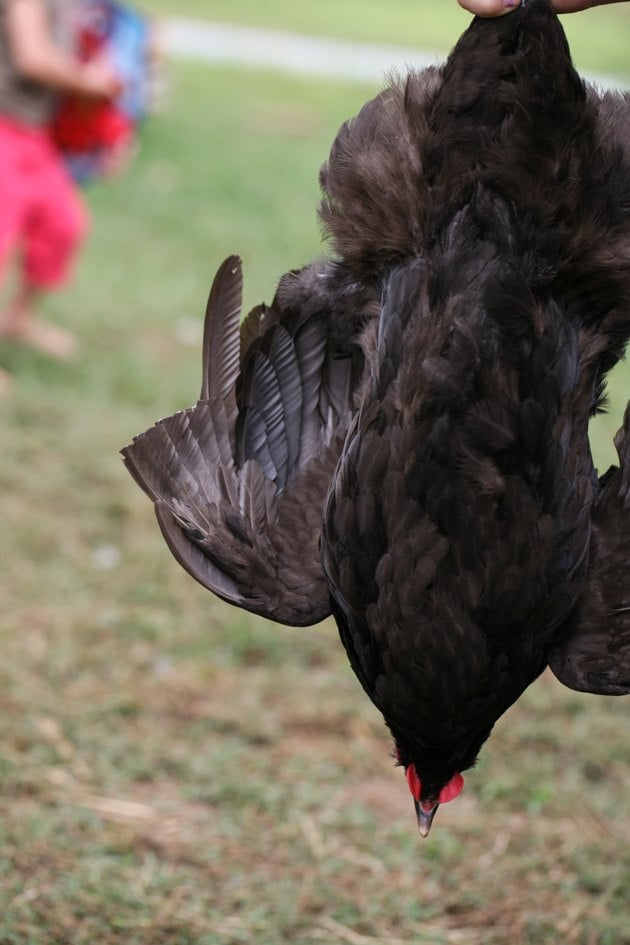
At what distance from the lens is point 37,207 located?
6.71m

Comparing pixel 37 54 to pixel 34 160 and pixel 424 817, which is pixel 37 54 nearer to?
pixel 34 160

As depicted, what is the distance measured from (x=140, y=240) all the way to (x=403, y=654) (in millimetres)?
7165

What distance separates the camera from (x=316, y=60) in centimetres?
1616

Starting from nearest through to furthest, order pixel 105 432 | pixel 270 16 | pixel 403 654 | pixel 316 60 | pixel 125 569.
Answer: pixel 403 654
pixel 125 569
pixel 105 432
pixel 316 60
pixel 270 16

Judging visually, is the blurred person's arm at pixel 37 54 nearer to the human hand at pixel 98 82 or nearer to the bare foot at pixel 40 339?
the human hand at pixel 98 82

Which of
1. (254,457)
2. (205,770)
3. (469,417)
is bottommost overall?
(205,770)

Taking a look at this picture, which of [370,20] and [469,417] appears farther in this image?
[370,20]

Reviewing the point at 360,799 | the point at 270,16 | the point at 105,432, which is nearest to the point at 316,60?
the point at 270,16

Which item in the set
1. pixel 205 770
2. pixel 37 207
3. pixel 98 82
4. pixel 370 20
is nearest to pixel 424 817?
pixel 205 770

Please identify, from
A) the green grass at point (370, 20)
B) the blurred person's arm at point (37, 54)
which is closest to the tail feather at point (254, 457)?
the blurred person's arm at point (37, 54)

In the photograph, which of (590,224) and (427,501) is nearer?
(427,501)

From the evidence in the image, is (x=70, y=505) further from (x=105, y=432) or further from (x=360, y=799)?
(x=360, y=799)

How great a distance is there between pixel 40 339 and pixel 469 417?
195 inches

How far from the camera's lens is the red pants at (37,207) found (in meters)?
6.50
